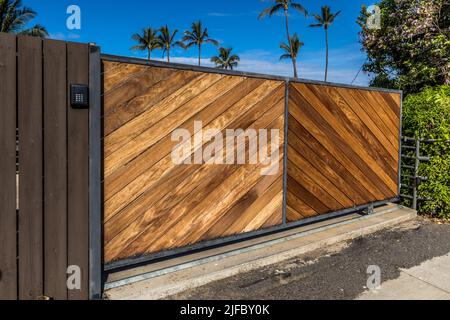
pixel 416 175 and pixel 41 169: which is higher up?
pixel 41 169

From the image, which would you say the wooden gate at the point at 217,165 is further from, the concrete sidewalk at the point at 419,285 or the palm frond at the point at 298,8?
the palm frond at the point at 298,8

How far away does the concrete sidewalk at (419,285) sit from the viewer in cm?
321

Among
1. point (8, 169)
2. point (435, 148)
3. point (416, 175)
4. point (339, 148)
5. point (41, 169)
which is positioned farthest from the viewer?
point (416, 175)

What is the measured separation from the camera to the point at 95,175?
282cm

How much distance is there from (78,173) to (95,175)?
0.13 meters

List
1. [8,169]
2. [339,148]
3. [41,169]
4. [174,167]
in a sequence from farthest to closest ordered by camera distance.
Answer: [339,148], [174,167], [41,169], [8,169]

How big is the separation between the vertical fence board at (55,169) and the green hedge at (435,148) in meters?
5.44

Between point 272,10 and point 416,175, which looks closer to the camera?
point 416,175

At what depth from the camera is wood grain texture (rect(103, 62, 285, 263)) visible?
3043 millimetres

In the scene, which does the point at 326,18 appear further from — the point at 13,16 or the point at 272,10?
the point at 13,16

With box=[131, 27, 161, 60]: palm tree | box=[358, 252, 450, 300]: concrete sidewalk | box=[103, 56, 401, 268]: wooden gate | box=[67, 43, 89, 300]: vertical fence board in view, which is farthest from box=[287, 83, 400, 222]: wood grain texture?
box=[131, 27, 161, 60]: palm tree

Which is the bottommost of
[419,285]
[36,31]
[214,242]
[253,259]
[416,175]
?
[419,285]

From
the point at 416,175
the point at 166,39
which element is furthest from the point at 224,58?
the point at 416,175

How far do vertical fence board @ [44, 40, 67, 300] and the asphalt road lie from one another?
1034mm
